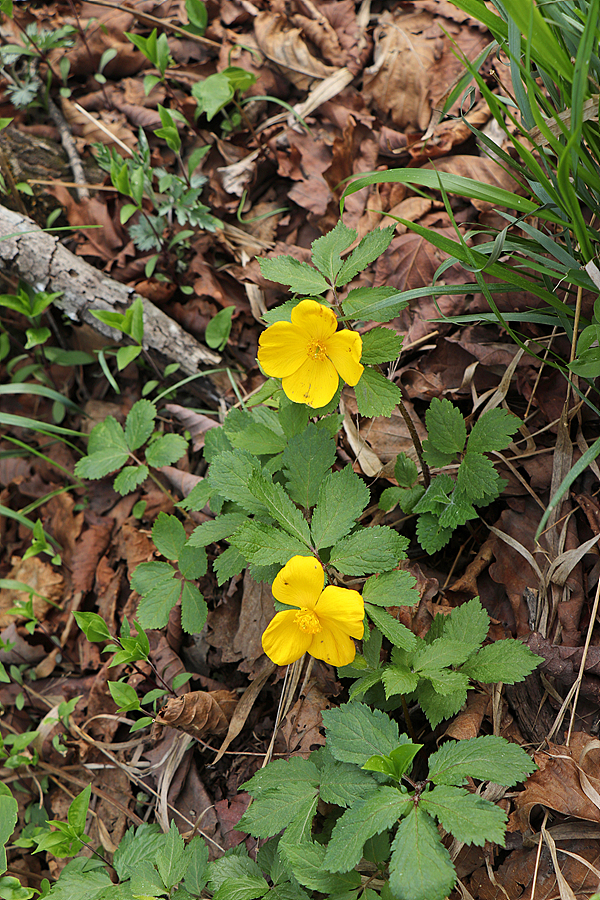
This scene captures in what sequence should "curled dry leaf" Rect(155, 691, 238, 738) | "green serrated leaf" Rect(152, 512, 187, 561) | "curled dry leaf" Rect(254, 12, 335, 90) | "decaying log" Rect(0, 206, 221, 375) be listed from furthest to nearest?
"curled dry leaf" Rect(254, 12, 335, 90)
"decaying log" Rect(0, 206, 221, 375)
"green serrated leaf" Rect(152, 512, 187, 561)
"curled dry leaf" Rect(155, 691, 238, 738)

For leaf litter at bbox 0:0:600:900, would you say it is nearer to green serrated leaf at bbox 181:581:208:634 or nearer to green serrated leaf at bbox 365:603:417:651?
green serrated leaf at bbox 181:581:208:634

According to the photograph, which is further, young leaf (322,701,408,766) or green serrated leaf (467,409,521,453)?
green serrated leaf (467,409,521,453)

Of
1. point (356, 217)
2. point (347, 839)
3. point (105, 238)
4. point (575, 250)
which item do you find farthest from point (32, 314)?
point (347, 839)

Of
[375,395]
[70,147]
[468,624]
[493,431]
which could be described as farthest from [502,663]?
[70,147]

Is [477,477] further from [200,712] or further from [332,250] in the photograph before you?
[200,712]

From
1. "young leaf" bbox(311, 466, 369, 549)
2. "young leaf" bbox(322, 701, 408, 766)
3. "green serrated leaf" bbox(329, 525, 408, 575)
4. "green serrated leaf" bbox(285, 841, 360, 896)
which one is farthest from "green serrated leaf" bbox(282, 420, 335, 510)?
"green serrated leaf" bbox(285, 841, 360, 896)

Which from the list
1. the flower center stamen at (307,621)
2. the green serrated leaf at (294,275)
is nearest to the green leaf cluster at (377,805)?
the flower center stamen at (307,621)

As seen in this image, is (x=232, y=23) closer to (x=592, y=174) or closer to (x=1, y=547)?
(x=592, y=174)

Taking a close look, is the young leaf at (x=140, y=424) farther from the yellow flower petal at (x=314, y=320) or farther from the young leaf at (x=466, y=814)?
the young leaf at (x=466, y=814)
